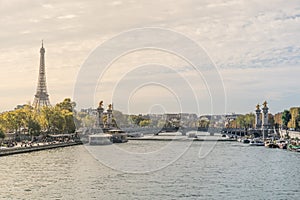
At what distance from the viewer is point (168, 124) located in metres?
147

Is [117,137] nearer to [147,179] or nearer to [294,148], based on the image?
[294,148]

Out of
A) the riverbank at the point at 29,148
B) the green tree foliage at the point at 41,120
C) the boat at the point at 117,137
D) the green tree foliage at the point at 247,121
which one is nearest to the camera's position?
the riverbank at the point at 29,148

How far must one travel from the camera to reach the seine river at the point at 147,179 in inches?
1072

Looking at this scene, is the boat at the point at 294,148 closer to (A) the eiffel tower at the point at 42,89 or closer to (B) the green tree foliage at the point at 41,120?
(B) the green tree foliage at the point at 41,120

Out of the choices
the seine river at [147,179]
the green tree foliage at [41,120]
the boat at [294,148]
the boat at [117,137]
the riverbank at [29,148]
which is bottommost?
the seine river at [147,179]

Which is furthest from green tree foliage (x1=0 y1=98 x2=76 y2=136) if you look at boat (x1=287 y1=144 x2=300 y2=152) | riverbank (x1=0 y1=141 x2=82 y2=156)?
boat (x1=287 y1=144 x2=300 y2=152)

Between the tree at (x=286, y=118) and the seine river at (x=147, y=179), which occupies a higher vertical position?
the tree at (x=286, y=118)

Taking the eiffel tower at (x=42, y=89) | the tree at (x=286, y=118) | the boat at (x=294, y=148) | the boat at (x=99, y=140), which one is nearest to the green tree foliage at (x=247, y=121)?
the tree at (x=286, y=118)

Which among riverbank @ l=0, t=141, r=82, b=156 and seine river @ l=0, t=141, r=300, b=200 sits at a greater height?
riverbank @ l=0, t=141, r=82, b=156

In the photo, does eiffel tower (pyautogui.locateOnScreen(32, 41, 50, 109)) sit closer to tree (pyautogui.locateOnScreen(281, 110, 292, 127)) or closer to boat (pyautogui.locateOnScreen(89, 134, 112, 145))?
boat (pyautogui.locateOnScreen(89, 134, 112, 145))

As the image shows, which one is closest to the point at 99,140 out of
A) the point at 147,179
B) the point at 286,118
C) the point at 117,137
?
the point at 117,137

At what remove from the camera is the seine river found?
27.2 metres

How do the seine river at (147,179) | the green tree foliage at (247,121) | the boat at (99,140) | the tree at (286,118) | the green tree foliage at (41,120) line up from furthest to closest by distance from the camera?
the green tree foliage at (247,121) → the tree at (286,118) → the boat at (99,140) → the green tree foliage at (41,120) → the seine river at (147,179)

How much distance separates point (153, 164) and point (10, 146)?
19349 millimetres
